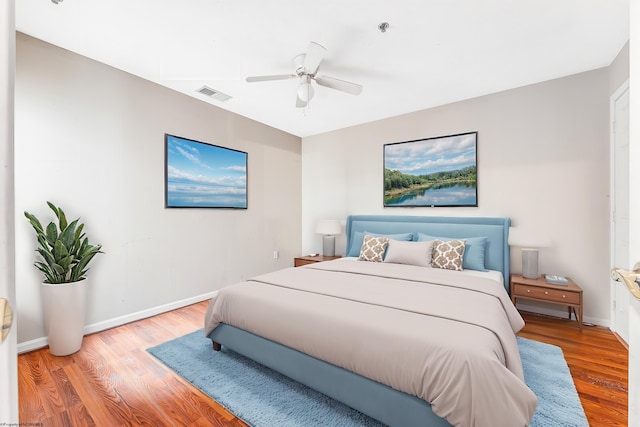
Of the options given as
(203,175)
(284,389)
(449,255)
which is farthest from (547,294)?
(203,175)

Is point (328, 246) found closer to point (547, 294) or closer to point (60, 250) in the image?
point (547, 294)

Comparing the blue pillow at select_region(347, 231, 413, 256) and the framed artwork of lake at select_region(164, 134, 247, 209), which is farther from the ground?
the framed artwork of lake at select_region(164, 134, 247, 209)

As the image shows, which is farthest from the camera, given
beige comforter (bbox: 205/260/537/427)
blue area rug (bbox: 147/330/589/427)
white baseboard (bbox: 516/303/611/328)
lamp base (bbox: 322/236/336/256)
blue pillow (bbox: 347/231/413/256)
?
lamp base (bbox: 322/236/336/256)

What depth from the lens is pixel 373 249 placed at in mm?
3551

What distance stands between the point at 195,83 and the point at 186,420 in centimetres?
320

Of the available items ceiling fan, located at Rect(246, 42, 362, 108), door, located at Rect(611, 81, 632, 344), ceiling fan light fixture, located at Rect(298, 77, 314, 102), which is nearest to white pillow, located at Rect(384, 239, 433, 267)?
door, located at Rect(611, 81, 632, 344)

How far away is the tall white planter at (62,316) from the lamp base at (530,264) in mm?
4417

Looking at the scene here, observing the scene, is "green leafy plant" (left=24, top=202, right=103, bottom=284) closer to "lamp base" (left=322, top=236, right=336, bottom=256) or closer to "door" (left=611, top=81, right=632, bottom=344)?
"lamp base" (left=322, top=236, right=336, bottom=256)

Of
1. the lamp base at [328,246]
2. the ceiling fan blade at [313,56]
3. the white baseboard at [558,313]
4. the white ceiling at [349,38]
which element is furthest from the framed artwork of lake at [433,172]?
the ceiling fan blade at [313,56]

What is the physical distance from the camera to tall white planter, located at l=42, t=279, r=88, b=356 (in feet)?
7.43

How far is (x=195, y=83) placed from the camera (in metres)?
3.16

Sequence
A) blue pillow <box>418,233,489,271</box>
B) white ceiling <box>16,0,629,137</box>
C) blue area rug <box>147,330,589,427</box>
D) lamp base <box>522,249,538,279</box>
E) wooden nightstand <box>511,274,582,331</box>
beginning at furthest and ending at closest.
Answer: blue pillow <box>418,233,489,271</box> < lamp base <box>522,249,538,279</box> < wooden nightstand <box>511,274,582,331</box> < white ceiling <box>16,0,629,137</box> < blue area rug <box>147,330,589,427</box>

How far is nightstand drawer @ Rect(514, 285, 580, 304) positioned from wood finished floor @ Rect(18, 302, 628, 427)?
32 cm

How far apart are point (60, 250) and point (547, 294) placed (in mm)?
4478
